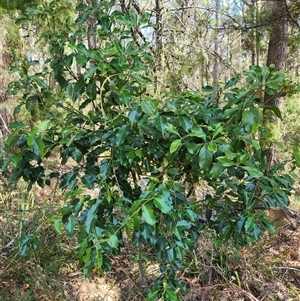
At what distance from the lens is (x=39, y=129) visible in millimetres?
954

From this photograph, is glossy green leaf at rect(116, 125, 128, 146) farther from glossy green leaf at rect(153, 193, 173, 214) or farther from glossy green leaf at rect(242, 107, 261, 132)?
glossy green leaf at rect(242, 107, 261, 132)

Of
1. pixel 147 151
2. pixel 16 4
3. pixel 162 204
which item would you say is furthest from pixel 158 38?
pixel 162 204

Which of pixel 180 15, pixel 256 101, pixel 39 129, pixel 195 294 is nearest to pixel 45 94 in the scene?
pixel 39 129

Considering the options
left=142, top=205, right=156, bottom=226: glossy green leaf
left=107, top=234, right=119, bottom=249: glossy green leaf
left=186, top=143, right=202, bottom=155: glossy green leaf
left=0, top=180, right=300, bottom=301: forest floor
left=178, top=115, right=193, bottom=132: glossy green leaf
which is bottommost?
left=0, top=180, right=300, bottom=301: forest floor

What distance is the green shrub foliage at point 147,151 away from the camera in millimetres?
964

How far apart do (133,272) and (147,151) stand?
146cm

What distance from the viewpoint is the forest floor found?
76.5 inches

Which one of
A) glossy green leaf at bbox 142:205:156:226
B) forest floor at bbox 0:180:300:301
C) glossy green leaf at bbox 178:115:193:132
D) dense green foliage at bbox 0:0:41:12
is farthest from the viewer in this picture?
dense green foliage at bbox 0:0:41:12

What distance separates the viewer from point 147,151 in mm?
1143

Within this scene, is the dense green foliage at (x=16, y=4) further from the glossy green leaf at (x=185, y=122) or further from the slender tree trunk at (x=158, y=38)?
the glossy green leaf at (x=185, y=122)

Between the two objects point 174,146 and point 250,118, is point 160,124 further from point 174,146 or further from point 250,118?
point 250,118

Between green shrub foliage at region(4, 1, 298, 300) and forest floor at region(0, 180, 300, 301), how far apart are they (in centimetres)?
77

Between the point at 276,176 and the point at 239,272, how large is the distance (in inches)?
45.9

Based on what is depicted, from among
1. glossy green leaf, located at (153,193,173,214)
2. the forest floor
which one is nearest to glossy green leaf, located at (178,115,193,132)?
glossy green leaf, located at (153,193,173,214)
